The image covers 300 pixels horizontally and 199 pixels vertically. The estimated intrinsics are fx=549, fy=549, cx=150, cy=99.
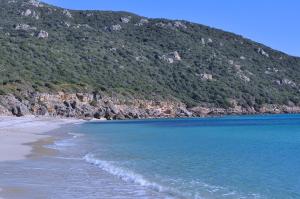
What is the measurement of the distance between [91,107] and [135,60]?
34.3m

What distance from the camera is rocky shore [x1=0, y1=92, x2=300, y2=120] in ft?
250

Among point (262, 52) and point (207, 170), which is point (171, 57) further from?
point (207, 170)

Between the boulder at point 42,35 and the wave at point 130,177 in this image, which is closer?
the wave at point 130,177

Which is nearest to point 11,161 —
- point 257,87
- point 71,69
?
point 71,69

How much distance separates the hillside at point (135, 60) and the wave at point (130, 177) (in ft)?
175

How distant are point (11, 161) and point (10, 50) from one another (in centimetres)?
8349

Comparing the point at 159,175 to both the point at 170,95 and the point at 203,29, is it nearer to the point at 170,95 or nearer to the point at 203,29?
the point at 170,95

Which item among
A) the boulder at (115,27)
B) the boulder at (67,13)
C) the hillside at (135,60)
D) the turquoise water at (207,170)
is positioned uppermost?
the boulder at (67,13)

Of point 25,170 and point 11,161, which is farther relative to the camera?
point 11,161

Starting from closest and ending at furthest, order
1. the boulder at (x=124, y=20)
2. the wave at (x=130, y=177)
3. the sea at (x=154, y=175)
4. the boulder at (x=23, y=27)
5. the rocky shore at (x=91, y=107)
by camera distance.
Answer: the sea at (x=154, y=175), the wave at (x=130, y=177), the rocky shore at (x=91, y=107), the boulder at (x=23, y=27), the boulder at (x=124, y=20)

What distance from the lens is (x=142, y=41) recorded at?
138 meters

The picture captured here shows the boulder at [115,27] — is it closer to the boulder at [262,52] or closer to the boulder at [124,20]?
the boulder at [124,20]

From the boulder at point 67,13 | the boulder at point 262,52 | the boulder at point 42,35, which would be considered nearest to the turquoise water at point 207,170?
the boulder at point 42,35

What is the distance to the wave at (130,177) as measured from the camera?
15586 millimetres
